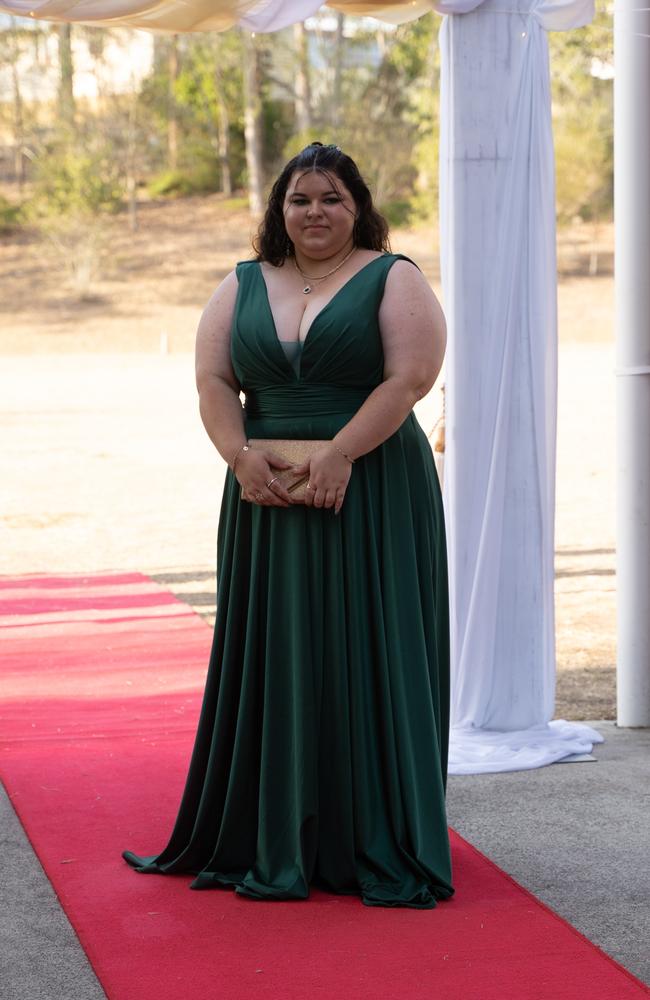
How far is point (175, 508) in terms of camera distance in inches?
474

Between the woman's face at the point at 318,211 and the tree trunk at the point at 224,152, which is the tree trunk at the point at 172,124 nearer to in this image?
the tree trunk at the point at 224,152

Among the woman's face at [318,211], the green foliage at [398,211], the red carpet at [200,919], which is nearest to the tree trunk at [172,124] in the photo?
the green foliage at [398,211]

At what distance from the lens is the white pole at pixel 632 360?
17.7ft

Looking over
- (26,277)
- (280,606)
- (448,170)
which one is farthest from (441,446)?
(26,277)

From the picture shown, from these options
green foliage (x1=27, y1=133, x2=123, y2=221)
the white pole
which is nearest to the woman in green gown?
the white pole

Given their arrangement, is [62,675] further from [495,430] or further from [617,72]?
[617,72]

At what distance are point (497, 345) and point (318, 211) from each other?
154 cm

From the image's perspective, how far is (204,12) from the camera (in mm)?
5004

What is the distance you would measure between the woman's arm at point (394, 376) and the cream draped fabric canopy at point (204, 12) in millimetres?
1645

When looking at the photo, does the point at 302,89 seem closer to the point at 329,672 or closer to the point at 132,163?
the point at 132,163

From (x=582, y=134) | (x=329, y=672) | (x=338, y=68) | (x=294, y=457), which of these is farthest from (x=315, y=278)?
(x=338, y=68)

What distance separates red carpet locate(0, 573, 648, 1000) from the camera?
314 cm

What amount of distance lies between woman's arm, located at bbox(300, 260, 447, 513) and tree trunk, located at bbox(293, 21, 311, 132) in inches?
1548

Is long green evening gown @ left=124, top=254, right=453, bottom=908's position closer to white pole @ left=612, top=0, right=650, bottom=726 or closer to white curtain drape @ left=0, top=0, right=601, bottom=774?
white curtain drape @ left=0, top=0, right=601, bottom=774
